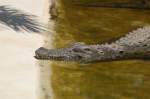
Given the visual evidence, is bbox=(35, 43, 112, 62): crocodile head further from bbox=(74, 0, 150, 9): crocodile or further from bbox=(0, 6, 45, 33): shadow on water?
bbox=(74, 0, 150, 9): crocodile

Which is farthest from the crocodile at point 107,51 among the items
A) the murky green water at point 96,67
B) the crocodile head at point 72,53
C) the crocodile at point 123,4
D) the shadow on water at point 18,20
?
the crocodile at point 123,4

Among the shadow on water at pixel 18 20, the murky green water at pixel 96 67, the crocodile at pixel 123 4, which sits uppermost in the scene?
the crocodile at pixel 123 4

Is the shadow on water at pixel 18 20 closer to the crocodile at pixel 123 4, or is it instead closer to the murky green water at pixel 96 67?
the murky green water at pixel 96 67

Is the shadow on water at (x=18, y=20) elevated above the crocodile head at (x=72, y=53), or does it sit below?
above

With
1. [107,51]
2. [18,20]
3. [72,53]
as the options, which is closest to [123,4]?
[18,20]

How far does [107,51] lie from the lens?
306 inches

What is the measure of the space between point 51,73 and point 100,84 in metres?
0.75

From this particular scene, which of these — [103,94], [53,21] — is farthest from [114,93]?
[53,21]

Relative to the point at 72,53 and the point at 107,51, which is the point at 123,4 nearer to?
the point at 107,51

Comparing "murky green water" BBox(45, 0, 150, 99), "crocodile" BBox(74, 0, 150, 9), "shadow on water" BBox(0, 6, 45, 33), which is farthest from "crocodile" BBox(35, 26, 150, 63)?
"crocodile" BBox(74, 0, 150, 9)

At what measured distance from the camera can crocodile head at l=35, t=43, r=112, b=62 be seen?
7.29 meters

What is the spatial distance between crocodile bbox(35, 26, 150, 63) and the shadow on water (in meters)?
0.98

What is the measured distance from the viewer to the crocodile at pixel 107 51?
24.1ft

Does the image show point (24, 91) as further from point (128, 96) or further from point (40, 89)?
point (128, 96)
